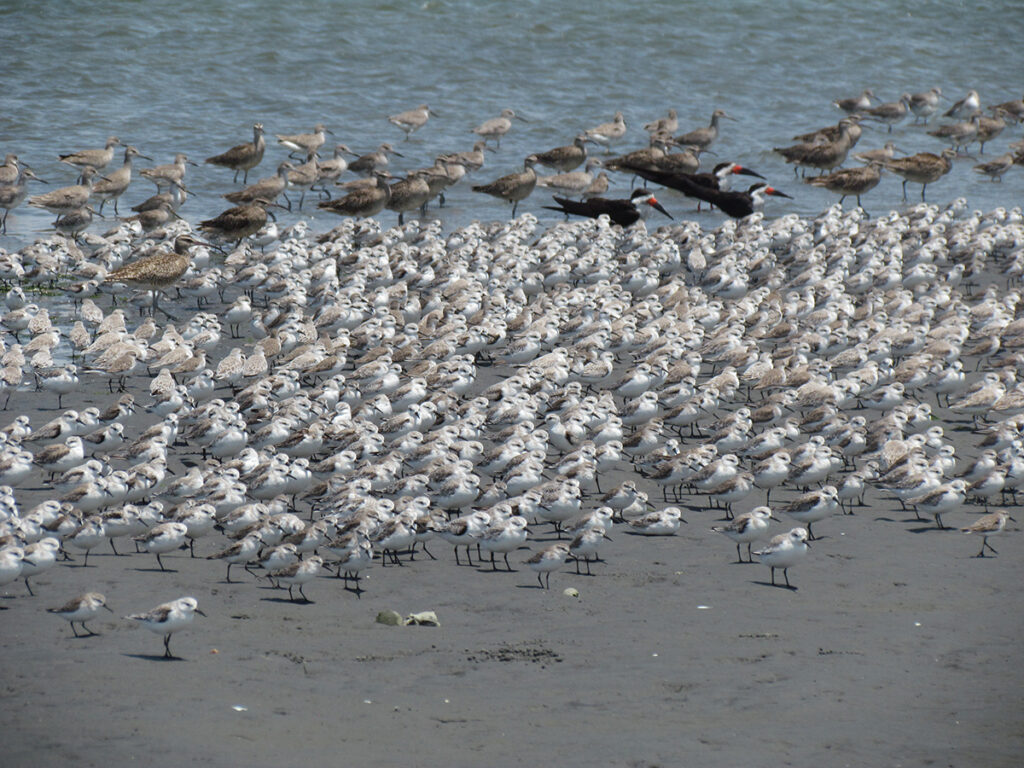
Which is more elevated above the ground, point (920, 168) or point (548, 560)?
point (920, 168)

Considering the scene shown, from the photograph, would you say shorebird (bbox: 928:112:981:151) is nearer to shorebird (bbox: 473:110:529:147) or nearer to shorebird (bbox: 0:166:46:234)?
shorebird (bbox: 473:110:529:147)

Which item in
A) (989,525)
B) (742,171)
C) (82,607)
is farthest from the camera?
(742,171)

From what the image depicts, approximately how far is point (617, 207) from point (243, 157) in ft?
29.7

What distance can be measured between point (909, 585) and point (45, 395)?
10829 millimetres

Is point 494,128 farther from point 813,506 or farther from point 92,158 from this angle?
point 813,506

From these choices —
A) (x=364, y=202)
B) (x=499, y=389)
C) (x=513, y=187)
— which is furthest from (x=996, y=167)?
(x=499, y=389)

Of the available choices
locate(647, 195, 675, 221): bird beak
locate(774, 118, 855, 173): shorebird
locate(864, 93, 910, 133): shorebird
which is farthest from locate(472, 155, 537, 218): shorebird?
locate(864, 93, 910, 133): shorebird

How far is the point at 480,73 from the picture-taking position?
44188mm

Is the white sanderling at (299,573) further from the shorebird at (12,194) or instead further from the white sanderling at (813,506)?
the shorebird at (12,194)

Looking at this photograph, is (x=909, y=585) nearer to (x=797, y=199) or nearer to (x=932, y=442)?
(x=932, y=442)

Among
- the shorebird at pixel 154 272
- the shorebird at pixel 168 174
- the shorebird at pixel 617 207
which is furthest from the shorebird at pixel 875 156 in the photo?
the shorebird at pixel 154 272

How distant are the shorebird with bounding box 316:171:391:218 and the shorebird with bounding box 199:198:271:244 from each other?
2884mm

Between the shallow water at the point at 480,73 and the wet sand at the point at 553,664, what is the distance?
57.3 feet

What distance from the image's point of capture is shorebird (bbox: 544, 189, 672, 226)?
2805cm
